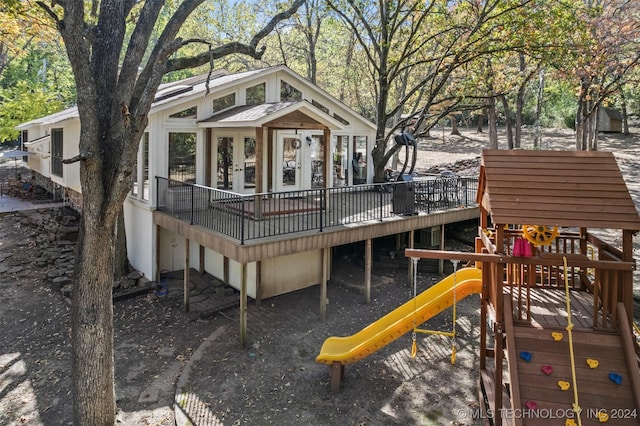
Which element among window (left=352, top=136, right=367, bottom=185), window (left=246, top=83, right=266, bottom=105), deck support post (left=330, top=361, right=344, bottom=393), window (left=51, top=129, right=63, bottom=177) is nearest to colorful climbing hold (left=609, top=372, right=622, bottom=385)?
deck support post (left=330, top=361, right=344, bottom=393)

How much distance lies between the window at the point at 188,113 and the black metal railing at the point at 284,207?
181 cm

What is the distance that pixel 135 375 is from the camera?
26.6ft

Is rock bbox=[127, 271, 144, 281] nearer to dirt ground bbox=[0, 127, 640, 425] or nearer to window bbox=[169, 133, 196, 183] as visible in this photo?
dirt ground bbox=[0, 127, 640, 425]

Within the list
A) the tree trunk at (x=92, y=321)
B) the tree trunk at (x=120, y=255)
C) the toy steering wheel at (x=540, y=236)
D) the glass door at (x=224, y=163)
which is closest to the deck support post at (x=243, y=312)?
the tree trunk at (x=92, y=321)

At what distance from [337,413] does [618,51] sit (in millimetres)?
19686

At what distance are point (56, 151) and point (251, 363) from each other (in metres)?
14.6

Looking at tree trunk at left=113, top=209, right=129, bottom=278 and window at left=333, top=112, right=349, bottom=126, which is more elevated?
window at left=333, top=112, right=349, bottom=126

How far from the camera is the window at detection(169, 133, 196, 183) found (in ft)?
39.4

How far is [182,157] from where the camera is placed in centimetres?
A: 1224

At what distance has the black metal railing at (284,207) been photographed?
32.4 feet

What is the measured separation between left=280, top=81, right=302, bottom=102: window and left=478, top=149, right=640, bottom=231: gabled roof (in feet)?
28.8

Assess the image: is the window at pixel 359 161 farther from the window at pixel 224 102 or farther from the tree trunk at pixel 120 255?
the tree trunk at pixel 120 255

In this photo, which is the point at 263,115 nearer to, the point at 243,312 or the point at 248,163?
the point at 248,163

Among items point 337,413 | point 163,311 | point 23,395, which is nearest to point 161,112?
point 163,311
